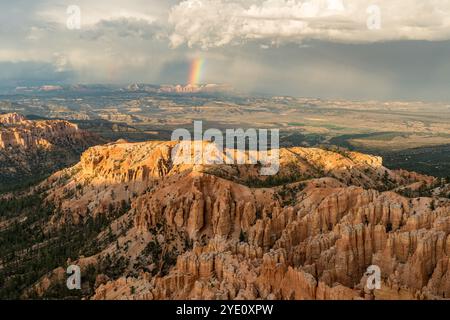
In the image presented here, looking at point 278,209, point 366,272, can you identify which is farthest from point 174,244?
point 366,272

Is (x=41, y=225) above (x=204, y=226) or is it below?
below

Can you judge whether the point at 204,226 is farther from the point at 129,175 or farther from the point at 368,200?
the point at 129,175

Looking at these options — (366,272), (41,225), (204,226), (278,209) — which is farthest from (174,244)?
(41,225)
